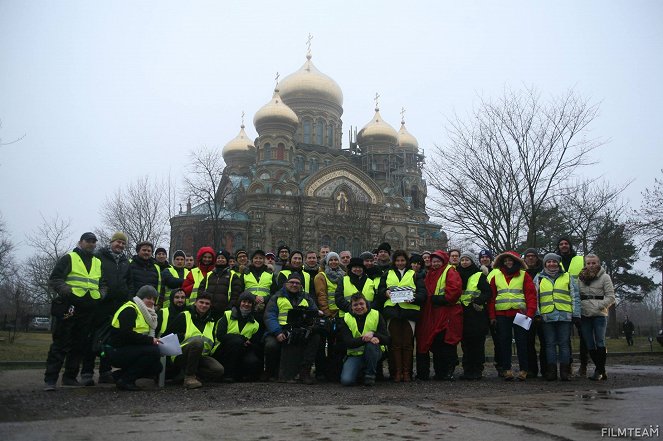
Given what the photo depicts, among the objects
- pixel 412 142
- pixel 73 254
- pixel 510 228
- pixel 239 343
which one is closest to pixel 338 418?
pixel 239 343

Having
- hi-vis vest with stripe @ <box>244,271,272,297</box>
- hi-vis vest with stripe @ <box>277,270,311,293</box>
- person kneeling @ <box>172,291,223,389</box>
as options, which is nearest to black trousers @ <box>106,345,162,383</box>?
person kneeling @ <box>172,291,223,389</box>

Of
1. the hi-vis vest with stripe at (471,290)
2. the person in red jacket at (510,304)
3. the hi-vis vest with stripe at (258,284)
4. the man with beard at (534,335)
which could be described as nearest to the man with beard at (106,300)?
the hi-vis vest with stripe at (258,284)

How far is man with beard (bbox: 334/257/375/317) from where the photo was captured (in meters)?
8.24

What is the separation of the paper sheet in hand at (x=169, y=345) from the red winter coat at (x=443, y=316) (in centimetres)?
360

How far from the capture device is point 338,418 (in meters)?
4.84

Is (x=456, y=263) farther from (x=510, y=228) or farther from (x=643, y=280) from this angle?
(x=643, y=280)

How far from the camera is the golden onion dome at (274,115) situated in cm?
4672

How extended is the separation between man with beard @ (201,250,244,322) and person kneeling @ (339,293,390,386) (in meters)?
1.81

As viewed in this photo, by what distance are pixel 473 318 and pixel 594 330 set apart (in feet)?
5.81

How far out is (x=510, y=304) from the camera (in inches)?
334

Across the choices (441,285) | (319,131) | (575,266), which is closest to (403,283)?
(441,285)

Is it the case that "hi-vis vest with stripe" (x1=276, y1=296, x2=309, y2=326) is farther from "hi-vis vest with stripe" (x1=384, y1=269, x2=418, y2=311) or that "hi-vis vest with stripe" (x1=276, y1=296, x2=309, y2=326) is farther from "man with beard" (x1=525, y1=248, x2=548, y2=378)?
"man with beard" (x1=525, y1=248, x2=548, y2=378)

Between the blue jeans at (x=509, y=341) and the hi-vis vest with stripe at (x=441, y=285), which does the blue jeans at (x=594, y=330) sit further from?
the hi-vis vest with stripe at (x=441, y=285)

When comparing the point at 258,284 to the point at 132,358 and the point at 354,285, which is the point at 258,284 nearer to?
the point at 354,285
